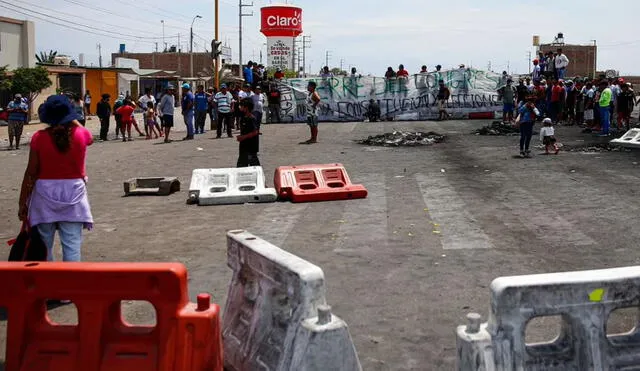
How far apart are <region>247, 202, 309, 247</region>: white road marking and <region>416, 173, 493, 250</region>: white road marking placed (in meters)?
1.92

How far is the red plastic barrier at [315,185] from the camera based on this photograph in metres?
11.8

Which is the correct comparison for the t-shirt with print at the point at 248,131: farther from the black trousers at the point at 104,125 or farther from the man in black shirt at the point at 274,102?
the man in black shirt at the point at 274,102

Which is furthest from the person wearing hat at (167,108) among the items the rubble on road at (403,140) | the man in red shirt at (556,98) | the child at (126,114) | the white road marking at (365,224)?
the man in red shirt at (556,98)

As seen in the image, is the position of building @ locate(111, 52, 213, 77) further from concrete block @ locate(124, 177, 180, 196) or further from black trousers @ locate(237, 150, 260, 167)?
black trousers @ locate(237, 150, 260, 167)

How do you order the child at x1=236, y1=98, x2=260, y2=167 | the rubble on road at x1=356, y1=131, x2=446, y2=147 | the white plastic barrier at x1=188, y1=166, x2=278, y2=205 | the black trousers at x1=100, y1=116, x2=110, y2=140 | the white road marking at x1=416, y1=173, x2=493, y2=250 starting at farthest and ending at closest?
Result: the black trousers at x1=100, y1=116, x2=110, y2=140
the rubble on road at x1=356, y1=131, x2=446, y2=147
the child at x1=236, y1=98, x2=260, y2=167
the white plastic barrier at x1=188, y1=166, x2=278, y2=205
the white road marking at x1=416, y1=173, x2=493, y2=250

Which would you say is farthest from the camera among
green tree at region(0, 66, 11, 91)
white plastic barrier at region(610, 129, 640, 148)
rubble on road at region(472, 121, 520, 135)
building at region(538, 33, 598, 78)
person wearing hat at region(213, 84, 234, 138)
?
building at region(538, 33, 598, 78)

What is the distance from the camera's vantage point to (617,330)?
5.40 metres

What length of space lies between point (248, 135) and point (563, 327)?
9.00m

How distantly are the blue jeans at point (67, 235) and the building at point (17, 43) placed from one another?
3702 cm

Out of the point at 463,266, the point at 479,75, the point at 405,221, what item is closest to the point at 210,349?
the point at 463,266

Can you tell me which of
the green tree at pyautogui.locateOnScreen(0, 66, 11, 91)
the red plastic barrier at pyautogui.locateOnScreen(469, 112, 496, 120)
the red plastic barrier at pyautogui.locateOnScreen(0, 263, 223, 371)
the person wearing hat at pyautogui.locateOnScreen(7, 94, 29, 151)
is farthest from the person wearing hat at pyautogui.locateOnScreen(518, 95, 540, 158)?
Answer: the green tree at pyautogui.locateOnScreen(0, 66, 11, 91)

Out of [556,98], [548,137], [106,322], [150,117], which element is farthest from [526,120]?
[150,117]

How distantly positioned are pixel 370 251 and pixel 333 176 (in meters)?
4.34

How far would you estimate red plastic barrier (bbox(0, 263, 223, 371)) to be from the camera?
4.18 meters
